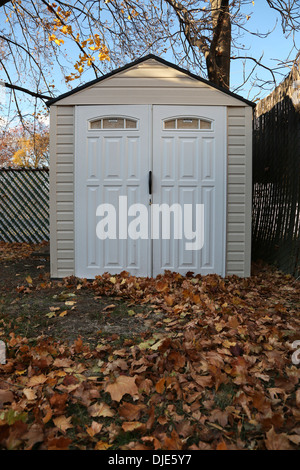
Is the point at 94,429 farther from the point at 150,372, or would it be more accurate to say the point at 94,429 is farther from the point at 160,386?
the point at 150,372

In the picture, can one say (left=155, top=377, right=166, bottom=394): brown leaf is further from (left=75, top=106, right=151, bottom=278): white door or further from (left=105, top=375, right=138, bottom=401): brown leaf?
(left=75, top=106, right=151, bottom=278): white door

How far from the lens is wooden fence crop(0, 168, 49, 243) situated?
12156 millimetres

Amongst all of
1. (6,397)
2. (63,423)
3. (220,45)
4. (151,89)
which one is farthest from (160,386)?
(220,45)

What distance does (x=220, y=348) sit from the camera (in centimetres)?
341

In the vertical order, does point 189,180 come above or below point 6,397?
above

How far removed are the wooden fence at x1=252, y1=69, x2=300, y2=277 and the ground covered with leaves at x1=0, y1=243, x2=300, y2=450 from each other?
194 cm

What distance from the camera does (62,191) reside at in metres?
6.77

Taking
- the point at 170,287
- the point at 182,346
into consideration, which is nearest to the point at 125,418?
the point at 182,346

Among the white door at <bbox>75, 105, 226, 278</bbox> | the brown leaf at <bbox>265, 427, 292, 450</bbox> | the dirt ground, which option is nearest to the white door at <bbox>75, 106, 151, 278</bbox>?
the white door at <bbox>75, 105, 226, 278</bbox>

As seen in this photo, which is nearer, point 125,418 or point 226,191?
point 125,418

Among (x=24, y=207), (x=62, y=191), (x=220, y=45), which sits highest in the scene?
(x=220, y=45)

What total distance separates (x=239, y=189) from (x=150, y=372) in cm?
433
